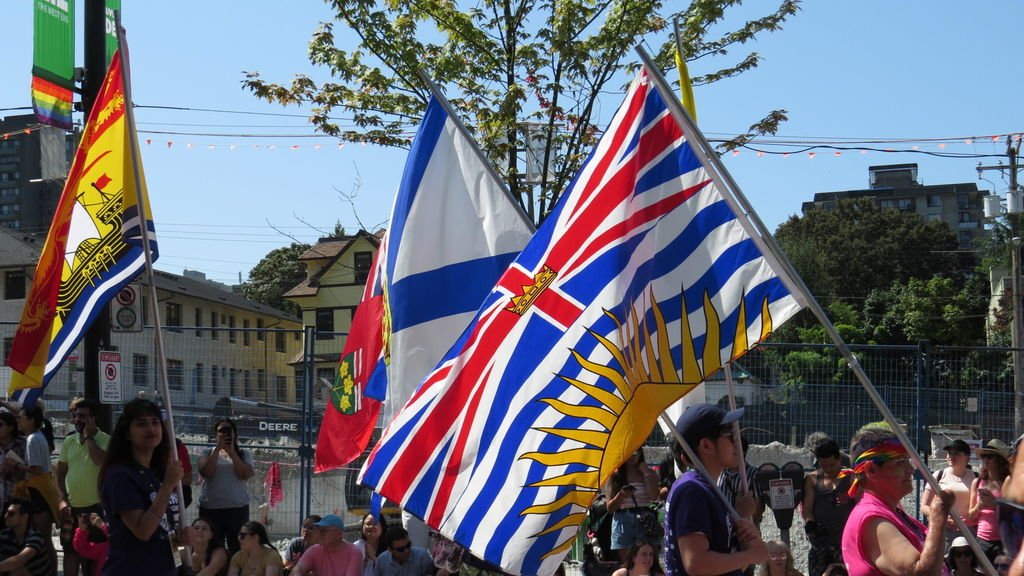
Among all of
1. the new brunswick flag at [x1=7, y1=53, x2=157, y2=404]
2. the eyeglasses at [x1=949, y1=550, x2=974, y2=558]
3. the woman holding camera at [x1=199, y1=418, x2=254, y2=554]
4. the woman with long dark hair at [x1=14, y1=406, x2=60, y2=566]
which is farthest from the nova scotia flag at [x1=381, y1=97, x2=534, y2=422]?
the eyeglasses at [x1=949, y1=550, x2=974, y2=558]

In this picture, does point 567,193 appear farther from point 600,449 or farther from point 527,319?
point 600,449

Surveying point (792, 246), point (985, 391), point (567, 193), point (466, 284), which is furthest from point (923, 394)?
point (792, 246)

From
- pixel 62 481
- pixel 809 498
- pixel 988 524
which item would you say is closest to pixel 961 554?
pixel 988 524

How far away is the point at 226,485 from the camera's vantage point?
10289mm

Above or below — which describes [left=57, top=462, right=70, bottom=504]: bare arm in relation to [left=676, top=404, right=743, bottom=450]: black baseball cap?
below

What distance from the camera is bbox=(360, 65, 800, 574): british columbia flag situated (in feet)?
16.4

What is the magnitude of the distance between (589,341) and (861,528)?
138 cm

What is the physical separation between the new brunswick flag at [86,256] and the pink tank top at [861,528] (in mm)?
4013

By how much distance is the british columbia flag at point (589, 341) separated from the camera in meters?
5.00

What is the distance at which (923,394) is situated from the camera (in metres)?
11.2

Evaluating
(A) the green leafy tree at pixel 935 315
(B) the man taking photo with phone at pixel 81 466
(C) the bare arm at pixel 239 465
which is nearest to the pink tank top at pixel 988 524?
(C) the bare arm at pixel 239 465

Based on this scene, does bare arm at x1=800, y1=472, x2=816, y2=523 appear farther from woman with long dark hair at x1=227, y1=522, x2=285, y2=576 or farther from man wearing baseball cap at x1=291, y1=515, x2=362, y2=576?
woman with long dark hair at x1=227, y1=522, x2=285, y2=576

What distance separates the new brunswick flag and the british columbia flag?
7.22 ft

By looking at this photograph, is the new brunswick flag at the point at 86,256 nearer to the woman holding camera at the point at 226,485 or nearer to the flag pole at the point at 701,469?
the flag pole at the point at 701,469
